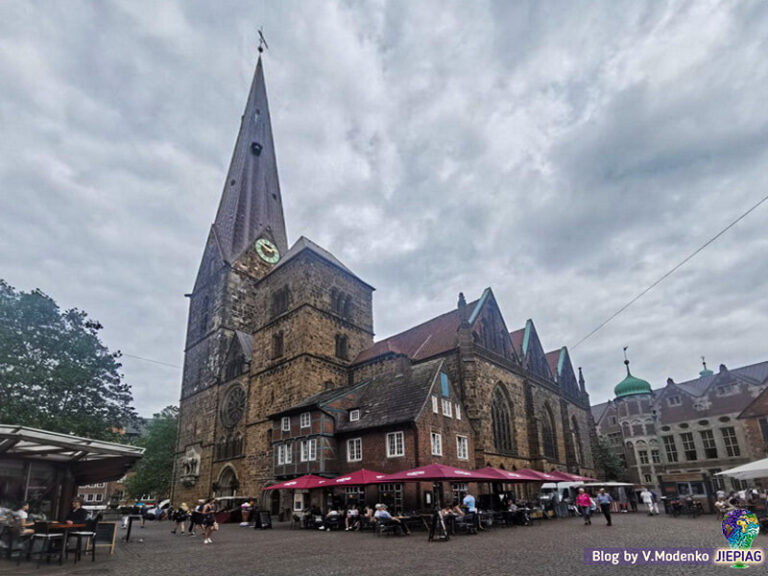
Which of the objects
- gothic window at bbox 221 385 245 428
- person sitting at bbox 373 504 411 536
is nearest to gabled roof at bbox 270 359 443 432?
person sitting at bbox 373 504 411 536

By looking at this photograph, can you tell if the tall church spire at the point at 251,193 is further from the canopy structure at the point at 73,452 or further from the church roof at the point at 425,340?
the canopy structure at the point at 73,452

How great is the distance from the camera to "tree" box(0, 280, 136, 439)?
82.8 ft

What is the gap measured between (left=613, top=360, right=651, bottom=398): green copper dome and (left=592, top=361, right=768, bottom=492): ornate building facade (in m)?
0.12

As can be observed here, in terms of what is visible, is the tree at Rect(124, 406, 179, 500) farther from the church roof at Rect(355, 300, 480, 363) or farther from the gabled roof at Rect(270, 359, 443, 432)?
the gabled roof at Rect(270, 359, 443, 432)

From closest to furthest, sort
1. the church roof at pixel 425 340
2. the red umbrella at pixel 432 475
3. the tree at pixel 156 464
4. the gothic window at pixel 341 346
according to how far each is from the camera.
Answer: the red umbrella at pixel 432 475 → the church roof at pixel 425 340 → the gothic window at pixel 341 346 → the tree at pixel 156 464

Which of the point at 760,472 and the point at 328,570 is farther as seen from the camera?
the point at 760,472

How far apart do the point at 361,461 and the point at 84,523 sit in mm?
13716

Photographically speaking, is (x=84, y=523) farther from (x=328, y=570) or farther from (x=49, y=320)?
(x=49, y=320)

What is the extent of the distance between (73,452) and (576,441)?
133 feet

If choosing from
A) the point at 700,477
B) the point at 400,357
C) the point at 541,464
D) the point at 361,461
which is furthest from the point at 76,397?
the point at 700,477

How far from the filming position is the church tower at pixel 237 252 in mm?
42375

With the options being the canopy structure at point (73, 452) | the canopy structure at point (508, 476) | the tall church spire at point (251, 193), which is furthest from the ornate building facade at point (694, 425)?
the tall church spire at point (251, 193)

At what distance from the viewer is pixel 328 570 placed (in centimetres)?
919

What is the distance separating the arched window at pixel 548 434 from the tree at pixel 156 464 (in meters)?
37.4
